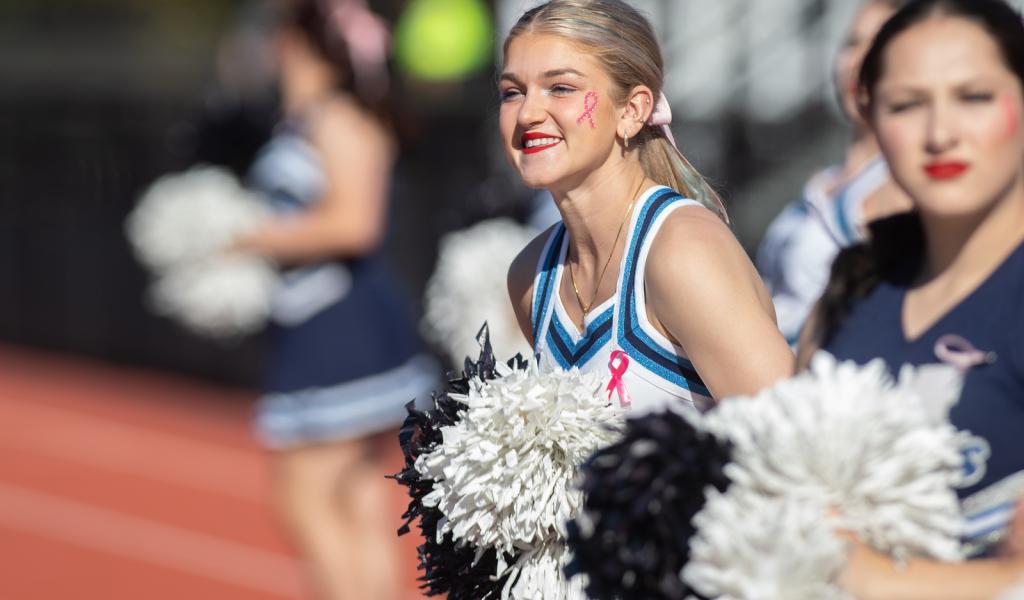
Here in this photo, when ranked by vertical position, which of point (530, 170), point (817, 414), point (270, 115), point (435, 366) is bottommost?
point (817, 414)

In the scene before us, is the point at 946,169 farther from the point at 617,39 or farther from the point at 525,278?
the point at 525,278

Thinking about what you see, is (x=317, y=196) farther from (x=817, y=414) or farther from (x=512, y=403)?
(x=817, y=414)

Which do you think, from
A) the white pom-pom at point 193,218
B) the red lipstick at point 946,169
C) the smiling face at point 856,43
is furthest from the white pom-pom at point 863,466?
the white pom-pom at point 193,218

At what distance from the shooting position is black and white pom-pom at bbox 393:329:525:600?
2162 mm

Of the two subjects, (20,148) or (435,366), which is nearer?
(435,366)

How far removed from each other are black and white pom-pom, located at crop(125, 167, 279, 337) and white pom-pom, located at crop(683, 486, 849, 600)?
3.89 m

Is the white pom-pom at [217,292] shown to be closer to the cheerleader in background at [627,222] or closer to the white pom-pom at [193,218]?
the white pom-pom at [193,218]

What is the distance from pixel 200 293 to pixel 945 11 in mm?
3896

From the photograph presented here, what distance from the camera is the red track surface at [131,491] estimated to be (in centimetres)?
633

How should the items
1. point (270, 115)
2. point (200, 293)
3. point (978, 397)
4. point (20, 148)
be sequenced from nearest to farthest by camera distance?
point (978, 397) → point (200, 293) → point (270, 115) → point (20, 148)

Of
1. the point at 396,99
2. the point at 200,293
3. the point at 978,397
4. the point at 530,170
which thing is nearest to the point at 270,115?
the point at 200,293

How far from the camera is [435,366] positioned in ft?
24.4

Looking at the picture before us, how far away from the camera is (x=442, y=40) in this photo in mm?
9500

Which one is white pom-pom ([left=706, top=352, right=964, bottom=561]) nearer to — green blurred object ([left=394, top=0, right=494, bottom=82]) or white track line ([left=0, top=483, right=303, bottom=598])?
white track line ([left=0, top=483, right=303, bottom=598])
